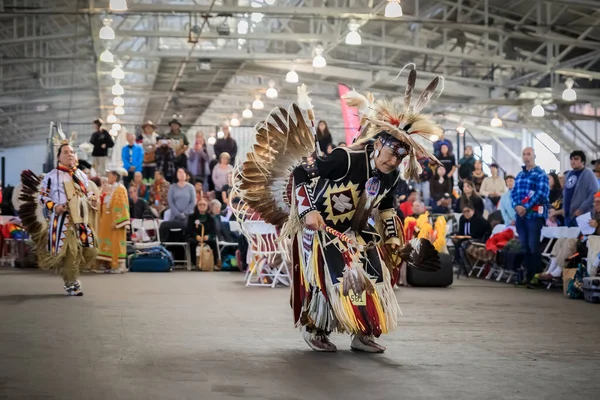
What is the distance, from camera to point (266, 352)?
554 cm

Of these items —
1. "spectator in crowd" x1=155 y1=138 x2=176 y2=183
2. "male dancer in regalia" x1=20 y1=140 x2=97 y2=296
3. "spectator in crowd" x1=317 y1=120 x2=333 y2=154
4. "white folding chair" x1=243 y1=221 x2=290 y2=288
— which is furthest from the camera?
"spectator in crowd" x1=155 y1=138 x2=176 y2=183

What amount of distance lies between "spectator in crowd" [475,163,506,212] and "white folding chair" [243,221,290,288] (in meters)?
5.32

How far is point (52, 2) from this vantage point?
808 inches

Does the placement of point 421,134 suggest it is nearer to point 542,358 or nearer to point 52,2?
point 542,358

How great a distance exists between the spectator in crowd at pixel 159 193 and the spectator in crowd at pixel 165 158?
300mm

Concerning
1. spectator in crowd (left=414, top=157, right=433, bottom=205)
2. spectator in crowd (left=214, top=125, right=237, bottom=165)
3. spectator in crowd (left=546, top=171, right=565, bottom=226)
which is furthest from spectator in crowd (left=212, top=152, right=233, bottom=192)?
spectator in crowd (left=546, top=171, right=565, bottom=226)

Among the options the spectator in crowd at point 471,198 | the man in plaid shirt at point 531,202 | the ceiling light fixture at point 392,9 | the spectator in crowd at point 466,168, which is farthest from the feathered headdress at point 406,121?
the spectator in crowd at point 466,168

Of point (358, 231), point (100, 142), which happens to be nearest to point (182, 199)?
point (100, 142)

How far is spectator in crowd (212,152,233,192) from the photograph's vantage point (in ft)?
52.5

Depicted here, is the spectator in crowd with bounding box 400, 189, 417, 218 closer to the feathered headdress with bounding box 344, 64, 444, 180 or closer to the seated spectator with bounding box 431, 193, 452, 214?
the seated spectator with bounding box 431, 193, 452, 214

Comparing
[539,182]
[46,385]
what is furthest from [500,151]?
[46,385]

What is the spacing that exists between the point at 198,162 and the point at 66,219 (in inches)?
311

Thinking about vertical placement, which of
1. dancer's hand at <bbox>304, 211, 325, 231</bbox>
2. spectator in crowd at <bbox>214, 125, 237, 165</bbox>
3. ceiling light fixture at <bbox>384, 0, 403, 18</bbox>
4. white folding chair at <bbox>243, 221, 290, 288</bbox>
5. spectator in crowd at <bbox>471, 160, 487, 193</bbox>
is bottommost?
white folding chair at <bbox>243, 221, 290, 288</bbox>

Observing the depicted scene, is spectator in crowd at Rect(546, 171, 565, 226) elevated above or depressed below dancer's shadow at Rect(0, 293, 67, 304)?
above
